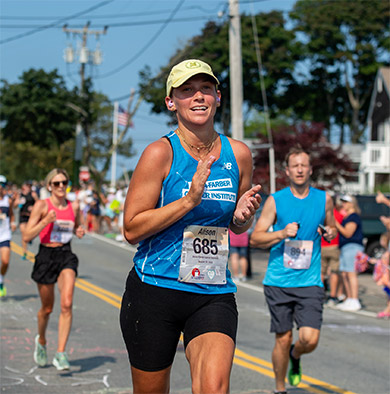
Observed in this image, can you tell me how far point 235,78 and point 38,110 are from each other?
2779 centimetres

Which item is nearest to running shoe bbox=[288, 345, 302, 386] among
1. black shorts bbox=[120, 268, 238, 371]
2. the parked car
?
black shorts bbox=[120, 268, 238, 371]

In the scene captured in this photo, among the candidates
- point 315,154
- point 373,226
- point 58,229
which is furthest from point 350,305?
point 315,154

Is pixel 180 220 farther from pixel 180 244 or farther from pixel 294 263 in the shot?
pixel 294 263

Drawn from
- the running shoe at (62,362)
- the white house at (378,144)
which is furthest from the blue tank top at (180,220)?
the white house at (378,144)

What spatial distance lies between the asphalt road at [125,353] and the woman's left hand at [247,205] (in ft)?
10.1

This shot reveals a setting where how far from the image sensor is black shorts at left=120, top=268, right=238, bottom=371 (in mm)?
3551

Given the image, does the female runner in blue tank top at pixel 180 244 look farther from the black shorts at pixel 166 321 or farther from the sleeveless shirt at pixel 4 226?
the sleeveless shirt at pixel 4 226

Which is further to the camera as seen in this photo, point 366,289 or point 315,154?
point 315,154

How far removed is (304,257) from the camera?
6059 millimetres

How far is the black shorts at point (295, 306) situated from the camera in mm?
6008

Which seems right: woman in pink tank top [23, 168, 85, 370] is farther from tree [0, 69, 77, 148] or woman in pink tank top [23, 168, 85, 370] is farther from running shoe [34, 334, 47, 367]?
tree [0, 69, 77, 148]

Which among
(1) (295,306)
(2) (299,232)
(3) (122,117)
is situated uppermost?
(3) (122,117)

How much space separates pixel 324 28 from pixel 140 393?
172 feet

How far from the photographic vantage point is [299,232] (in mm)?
6188
